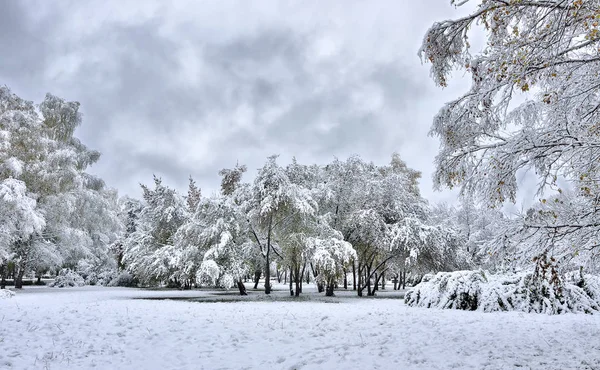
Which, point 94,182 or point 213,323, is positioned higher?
point 94,182

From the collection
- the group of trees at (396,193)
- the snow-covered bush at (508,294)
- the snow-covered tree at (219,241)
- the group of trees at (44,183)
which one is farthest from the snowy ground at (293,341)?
the group of trees at (44,183)

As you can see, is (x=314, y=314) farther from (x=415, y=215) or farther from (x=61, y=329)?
(x=415, y=215)

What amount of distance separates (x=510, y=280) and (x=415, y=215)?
8.92 meters

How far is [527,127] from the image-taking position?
218 inches

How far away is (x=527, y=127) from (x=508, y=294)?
28.1ft

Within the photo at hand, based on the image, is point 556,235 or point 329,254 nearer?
point 556,235

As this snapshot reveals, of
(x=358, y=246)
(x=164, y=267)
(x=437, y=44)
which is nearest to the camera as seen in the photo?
(x=437, y=44)

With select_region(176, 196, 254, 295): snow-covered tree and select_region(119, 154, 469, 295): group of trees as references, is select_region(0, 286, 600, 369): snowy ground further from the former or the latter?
select_region(119, 154, 469, 295): group of trees

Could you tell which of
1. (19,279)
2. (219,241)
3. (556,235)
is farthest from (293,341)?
(19,279)

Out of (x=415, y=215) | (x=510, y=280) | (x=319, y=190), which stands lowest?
(x=510, y=280)

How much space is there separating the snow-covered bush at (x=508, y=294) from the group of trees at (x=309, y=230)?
507 cm

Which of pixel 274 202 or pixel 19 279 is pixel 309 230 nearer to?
pixel 274 202

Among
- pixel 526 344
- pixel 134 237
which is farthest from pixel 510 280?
pixel 134 237

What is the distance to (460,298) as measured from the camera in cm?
1232
